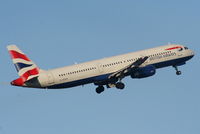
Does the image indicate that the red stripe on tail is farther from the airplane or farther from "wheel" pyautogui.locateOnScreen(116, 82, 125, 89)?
"wheel" pyautogui.locateOnScreen(116, 82, 125, 89)

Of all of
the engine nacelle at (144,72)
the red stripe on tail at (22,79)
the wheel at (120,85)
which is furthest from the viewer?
the wheel at (120,85)

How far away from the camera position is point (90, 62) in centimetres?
9000

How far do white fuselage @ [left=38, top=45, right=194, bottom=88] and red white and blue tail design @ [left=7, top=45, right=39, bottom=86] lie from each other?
1564 millimetres

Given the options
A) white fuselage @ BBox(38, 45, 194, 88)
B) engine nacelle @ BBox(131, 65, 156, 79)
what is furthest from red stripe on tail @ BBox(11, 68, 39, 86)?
engine nacelle @ BBox(131, 65, 156, 79)

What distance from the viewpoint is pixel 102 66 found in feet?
297

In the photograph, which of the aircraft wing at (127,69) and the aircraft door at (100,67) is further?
the aircraft door at (100,67)

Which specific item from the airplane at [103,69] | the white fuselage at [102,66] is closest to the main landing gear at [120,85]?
the airplane at [103,69]

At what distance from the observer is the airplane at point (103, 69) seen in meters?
85.2

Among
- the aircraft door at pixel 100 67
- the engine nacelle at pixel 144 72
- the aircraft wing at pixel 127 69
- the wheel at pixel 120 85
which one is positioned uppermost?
the aircraft door at pixel 100 67

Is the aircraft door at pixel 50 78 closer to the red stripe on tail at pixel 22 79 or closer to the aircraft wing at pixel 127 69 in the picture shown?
the red stripe on tail at pixel 22 79

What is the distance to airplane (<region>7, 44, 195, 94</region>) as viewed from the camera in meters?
85.2

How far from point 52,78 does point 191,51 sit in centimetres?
2932

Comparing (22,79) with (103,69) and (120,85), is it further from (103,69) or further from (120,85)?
(120,85)

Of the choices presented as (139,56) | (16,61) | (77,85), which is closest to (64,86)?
(77,85)
